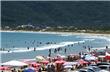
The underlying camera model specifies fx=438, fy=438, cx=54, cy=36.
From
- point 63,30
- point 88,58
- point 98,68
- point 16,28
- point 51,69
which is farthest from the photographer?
point 16,28

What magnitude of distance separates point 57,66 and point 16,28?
528 feet

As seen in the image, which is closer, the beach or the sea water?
the beach

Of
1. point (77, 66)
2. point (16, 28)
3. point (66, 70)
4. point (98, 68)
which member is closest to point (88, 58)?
point (77, 66)

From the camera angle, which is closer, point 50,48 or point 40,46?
point 50,48

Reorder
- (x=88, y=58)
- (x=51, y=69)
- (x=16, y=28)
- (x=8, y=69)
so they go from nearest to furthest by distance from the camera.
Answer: (x=51, y=69)
(x=8, y=69)
(x=88, y=58)
(x=16, y=28)

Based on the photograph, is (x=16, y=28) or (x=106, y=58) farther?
(x=16, y=28)

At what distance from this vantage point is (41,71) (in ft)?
131

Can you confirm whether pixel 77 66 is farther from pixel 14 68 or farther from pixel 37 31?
pixel 37 31

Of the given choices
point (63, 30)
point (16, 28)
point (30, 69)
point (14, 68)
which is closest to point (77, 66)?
point (14, 68)

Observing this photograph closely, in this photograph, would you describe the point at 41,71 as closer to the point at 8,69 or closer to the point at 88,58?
the point at 8,69

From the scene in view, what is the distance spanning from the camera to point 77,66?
4338 cm

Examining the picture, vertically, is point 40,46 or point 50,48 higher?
point 50,48

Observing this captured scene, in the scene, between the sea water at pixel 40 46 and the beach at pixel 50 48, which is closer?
the beach at pixel 50 48

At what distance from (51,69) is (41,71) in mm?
1579
